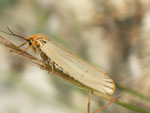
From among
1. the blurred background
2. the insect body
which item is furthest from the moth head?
the blurred background

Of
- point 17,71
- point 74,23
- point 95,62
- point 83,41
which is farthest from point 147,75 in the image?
point 17,71

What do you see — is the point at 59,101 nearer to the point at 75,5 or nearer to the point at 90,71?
the point at 90,71

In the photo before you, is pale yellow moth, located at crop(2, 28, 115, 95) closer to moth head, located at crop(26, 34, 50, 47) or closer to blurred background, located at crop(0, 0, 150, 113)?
moth head, located at crop(26, 34, 50, 47)

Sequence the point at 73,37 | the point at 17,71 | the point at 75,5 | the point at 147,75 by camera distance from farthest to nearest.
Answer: the point at 75,5, the point at 73,37, the point at 17,71, the point at 147,75

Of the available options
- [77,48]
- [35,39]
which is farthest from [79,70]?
[77,48]

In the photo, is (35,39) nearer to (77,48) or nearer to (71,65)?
(71,65)

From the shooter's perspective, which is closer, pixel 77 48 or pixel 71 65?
pixel 71 65

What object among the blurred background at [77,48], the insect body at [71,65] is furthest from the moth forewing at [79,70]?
the blurred background at [77,48]
